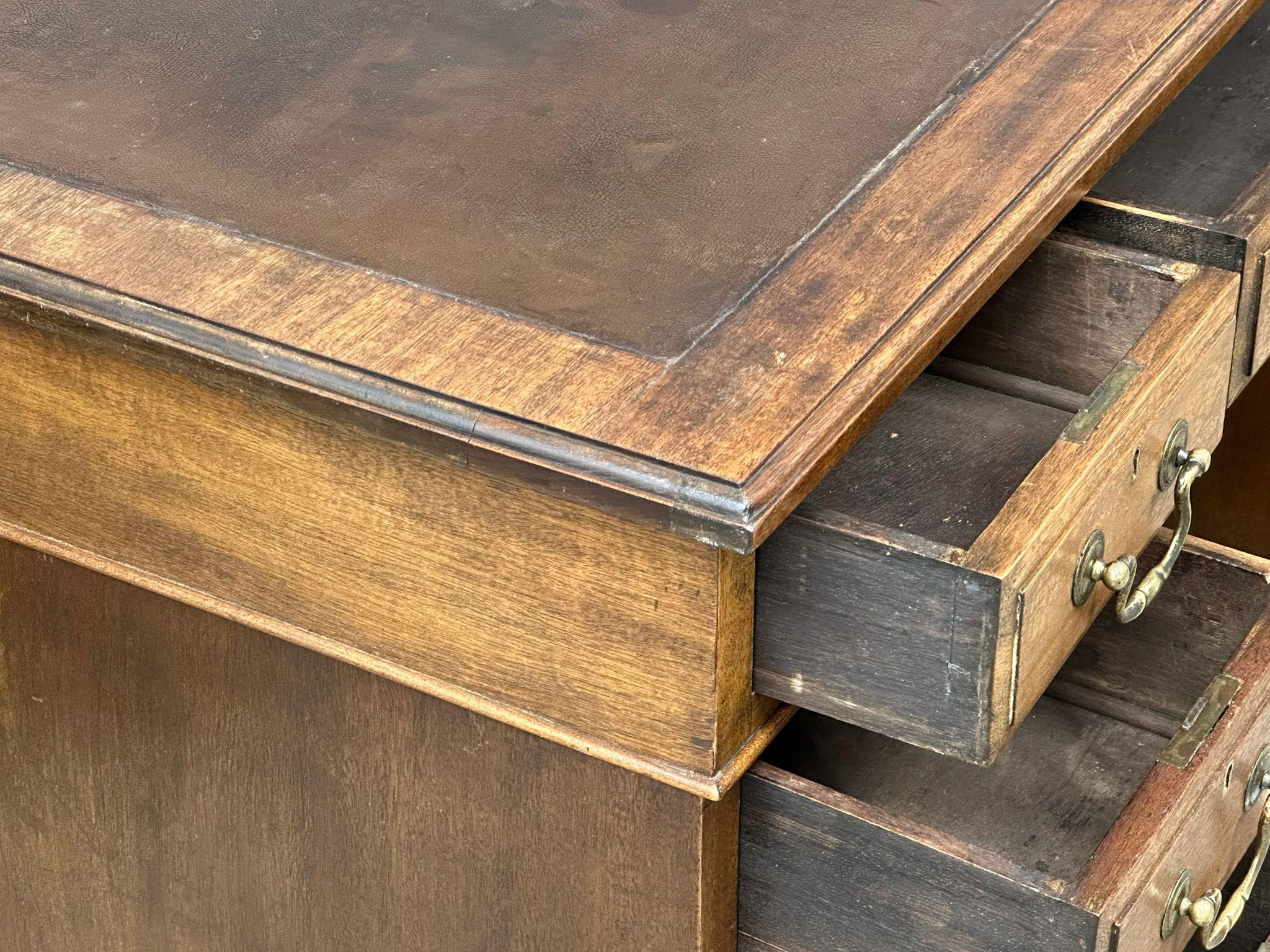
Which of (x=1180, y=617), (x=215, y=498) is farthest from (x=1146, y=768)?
(x=215, y=498)

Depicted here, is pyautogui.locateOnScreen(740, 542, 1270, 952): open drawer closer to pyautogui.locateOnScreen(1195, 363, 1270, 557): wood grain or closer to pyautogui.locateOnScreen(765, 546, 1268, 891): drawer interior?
pyautogui.locateOnScreen(765, 546, 1268, 891): drawer interior

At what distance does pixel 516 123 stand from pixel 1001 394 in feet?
0.99

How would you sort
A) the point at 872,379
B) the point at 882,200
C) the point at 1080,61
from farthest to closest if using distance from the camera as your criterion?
1. the point at 1080,61
2. the point at 882,200
3. the point at 872,379

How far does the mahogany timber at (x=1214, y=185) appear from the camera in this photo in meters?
0.92

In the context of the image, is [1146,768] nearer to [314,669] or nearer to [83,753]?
[314,669]

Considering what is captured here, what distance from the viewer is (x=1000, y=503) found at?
0.87 metres

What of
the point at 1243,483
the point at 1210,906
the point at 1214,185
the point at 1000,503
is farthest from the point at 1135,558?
the point at 1243,483

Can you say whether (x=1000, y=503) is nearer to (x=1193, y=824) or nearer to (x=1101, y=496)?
(x=1101, y=496)

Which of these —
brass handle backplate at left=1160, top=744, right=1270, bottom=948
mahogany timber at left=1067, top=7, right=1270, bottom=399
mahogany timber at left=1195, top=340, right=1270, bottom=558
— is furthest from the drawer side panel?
mahogany timber at left=1195, top=340, right=1270, bottom=558

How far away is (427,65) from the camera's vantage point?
37.7 inches

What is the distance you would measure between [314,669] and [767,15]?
434 millimetres

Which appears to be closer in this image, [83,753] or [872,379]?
[872,379]

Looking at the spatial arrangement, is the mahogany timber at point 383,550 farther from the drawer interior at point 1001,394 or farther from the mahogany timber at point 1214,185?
the mahogany timber at point 1214,185

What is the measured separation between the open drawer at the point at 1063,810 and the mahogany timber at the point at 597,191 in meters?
0.21
